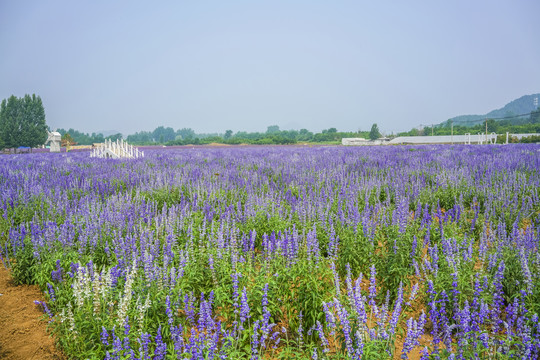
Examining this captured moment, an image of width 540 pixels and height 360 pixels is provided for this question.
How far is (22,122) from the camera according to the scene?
58875mm

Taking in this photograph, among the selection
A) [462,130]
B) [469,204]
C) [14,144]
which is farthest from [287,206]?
[462,130]

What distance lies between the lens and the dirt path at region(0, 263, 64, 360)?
330cm

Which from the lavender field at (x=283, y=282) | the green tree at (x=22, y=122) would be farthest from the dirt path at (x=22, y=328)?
the green tree at (x=22, y=122)

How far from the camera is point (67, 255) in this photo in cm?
440

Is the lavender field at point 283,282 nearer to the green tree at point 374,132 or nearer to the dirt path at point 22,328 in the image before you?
the dirt path at point 22,328

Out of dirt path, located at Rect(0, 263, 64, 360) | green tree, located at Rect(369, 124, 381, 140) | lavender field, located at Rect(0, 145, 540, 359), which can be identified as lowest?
dirt path, located at Rect(0, 263, 64, 360)

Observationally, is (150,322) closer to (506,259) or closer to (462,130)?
(506,259)

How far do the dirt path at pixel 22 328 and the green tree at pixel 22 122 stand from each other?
65.3 metres

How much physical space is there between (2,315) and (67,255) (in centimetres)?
91

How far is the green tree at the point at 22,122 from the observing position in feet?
186

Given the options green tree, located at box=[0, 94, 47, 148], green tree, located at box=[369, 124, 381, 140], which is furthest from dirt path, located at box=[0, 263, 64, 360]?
green tree, located at box=[369, 124, 381, 140]

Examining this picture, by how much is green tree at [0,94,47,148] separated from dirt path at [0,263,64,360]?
65.3 metres

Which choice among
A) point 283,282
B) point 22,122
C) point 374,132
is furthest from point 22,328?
point 374,132

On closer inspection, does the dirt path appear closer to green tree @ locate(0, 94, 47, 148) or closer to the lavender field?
the lavender field
